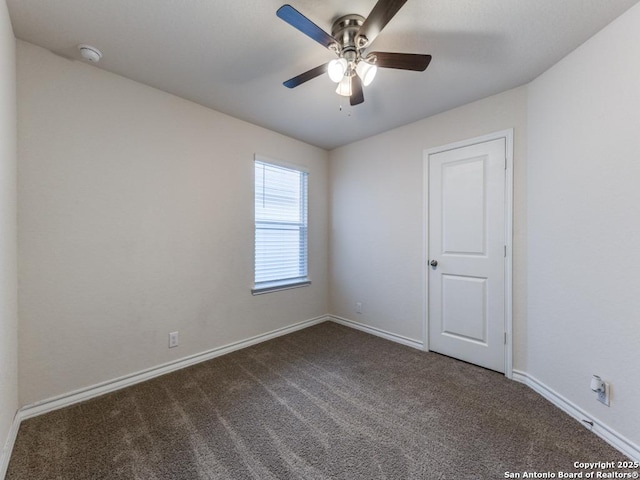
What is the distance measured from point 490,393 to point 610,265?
121 centimetres

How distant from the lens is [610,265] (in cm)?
160

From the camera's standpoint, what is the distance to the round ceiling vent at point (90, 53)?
70.9 inches

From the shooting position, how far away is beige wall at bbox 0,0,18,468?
54.9 inches

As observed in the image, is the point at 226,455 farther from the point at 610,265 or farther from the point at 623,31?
the point at 623,31

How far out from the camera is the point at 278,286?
3.28m

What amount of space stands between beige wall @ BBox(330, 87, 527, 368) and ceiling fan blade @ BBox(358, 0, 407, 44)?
1627 mm

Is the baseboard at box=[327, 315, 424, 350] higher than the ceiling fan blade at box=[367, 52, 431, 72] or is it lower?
lower

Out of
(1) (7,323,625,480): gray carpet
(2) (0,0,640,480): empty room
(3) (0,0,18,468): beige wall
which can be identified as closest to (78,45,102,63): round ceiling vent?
(2) (0,0,640,480): empty room

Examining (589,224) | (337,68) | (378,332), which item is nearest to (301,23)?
(337,68)

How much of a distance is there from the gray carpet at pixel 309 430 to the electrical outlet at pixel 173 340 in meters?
0.24

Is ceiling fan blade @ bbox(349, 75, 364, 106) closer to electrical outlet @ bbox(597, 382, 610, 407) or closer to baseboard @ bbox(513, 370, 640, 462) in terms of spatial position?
electrical outlet @ bbox(597, 382, 610, 407)

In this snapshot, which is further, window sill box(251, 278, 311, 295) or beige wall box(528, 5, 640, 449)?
window sill box(251, 278, 311, 295)

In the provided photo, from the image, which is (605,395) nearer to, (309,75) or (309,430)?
(309,430)

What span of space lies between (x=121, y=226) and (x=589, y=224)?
329cm
